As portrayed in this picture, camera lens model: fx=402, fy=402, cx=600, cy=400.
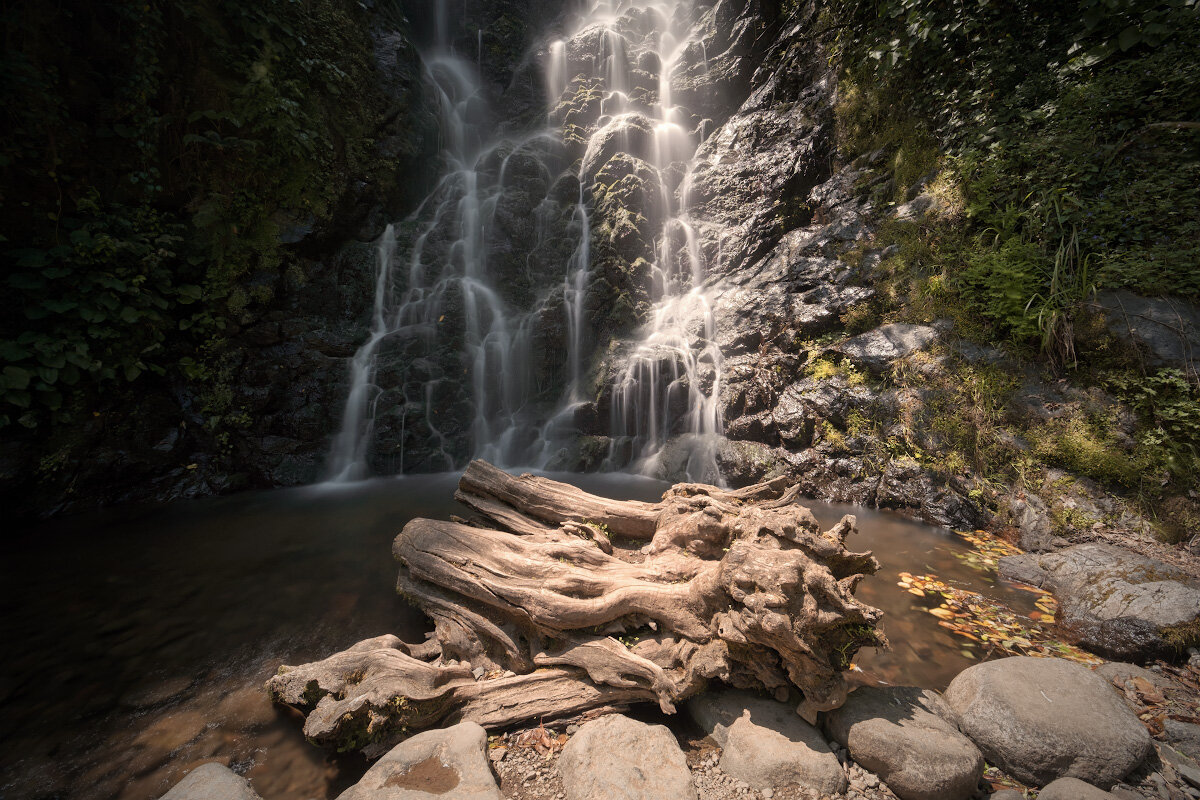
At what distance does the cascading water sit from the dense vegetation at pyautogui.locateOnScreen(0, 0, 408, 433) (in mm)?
2396

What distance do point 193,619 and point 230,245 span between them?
6625mm

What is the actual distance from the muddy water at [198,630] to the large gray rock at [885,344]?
7.83 feet

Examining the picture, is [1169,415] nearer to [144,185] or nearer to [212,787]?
[212,787]

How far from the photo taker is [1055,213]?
16.4 ft

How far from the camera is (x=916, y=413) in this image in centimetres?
590

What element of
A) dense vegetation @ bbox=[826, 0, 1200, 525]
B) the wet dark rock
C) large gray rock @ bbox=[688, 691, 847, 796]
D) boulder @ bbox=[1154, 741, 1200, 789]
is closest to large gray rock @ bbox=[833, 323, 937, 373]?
dense vegetation @ bbox=[826, 0, 1200, 525]

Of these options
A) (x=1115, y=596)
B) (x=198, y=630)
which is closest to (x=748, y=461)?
(x=1115, y=596)

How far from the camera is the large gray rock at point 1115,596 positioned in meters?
3.00

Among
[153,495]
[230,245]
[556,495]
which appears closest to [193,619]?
[556,495]

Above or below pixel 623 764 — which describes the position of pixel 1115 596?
above

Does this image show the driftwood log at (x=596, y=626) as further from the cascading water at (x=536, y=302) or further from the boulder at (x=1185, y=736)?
the cascading water at (x=536, y=302)

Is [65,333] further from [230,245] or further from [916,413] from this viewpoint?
[916,413]

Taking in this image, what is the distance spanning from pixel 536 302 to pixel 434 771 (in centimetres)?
997

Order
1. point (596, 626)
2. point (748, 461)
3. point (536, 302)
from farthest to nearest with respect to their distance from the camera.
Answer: point (536, 302), point (748, 461), point (596, 626)
